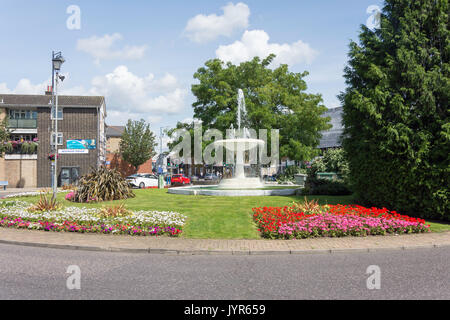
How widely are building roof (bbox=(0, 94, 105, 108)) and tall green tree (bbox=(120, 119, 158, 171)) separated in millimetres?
7088

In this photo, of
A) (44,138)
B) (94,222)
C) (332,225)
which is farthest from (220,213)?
(44,138)

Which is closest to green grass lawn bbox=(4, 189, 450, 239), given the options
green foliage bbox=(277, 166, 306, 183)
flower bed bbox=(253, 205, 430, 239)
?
flower bed bbox=(253, 205, 430, 239)

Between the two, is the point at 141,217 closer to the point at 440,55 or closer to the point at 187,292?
the point at 187,292

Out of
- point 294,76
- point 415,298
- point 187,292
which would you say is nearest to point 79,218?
point 187,292

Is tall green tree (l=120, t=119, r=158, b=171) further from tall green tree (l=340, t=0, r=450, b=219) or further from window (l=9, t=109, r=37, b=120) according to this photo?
tall green tree (l=340, t=0, r=450, b=219)

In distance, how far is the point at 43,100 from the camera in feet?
148

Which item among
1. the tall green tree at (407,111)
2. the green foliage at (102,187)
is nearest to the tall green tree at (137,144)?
the green foliage at (102,187)

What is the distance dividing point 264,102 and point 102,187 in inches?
776

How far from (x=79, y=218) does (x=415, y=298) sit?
397 inches

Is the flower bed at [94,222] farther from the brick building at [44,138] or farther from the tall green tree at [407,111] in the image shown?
the brick building at [44,138]

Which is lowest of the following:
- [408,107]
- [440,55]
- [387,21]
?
[408,107]

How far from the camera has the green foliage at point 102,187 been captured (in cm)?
1665

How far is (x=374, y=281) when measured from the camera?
559cm

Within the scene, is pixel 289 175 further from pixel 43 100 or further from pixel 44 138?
pixel 43 100
